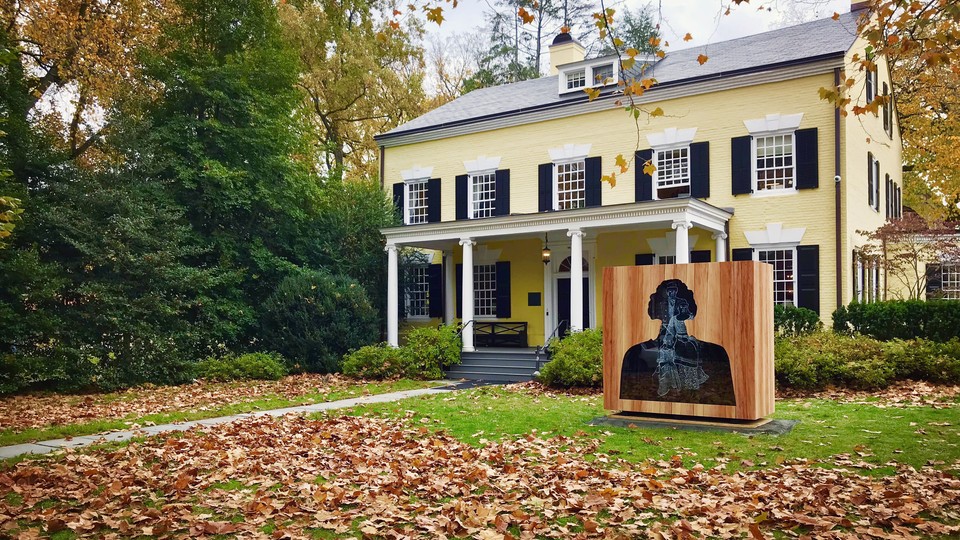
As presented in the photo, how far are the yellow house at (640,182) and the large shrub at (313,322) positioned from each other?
63.7 inches

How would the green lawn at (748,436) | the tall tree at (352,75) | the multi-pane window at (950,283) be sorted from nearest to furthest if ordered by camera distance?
the green lawn at (748,436), the multi-pane window at (950,283), the tall tree at (352,75)

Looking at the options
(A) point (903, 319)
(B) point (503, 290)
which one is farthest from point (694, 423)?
(B) point (503, 290)

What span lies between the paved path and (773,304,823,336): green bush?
763cm

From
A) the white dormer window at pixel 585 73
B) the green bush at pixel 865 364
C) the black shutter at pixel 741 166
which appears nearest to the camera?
the green bush at pixel 865 364

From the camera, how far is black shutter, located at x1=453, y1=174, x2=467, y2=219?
76.8 ft

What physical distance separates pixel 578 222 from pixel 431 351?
4.90 meters

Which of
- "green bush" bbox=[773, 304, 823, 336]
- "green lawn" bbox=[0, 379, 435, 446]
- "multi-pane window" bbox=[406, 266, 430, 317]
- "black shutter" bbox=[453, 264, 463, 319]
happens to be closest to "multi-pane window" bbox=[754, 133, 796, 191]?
"green bush" bbox=[773, 304, 823, 336]

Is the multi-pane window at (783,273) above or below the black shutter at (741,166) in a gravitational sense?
below

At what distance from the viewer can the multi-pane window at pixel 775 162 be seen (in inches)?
722

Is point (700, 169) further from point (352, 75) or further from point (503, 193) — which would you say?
point (352, 75)

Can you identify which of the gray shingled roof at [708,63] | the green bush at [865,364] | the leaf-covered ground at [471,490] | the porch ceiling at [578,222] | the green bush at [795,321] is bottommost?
the leaf-covered ground at [471,490]

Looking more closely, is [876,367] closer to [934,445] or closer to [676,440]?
[934,445]

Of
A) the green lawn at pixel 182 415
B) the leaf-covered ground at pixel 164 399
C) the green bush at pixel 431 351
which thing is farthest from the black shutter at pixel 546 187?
the green lawn at pixel 182 415

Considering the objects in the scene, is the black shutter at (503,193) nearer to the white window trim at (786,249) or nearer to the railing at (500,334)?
the railing at (500,334)
